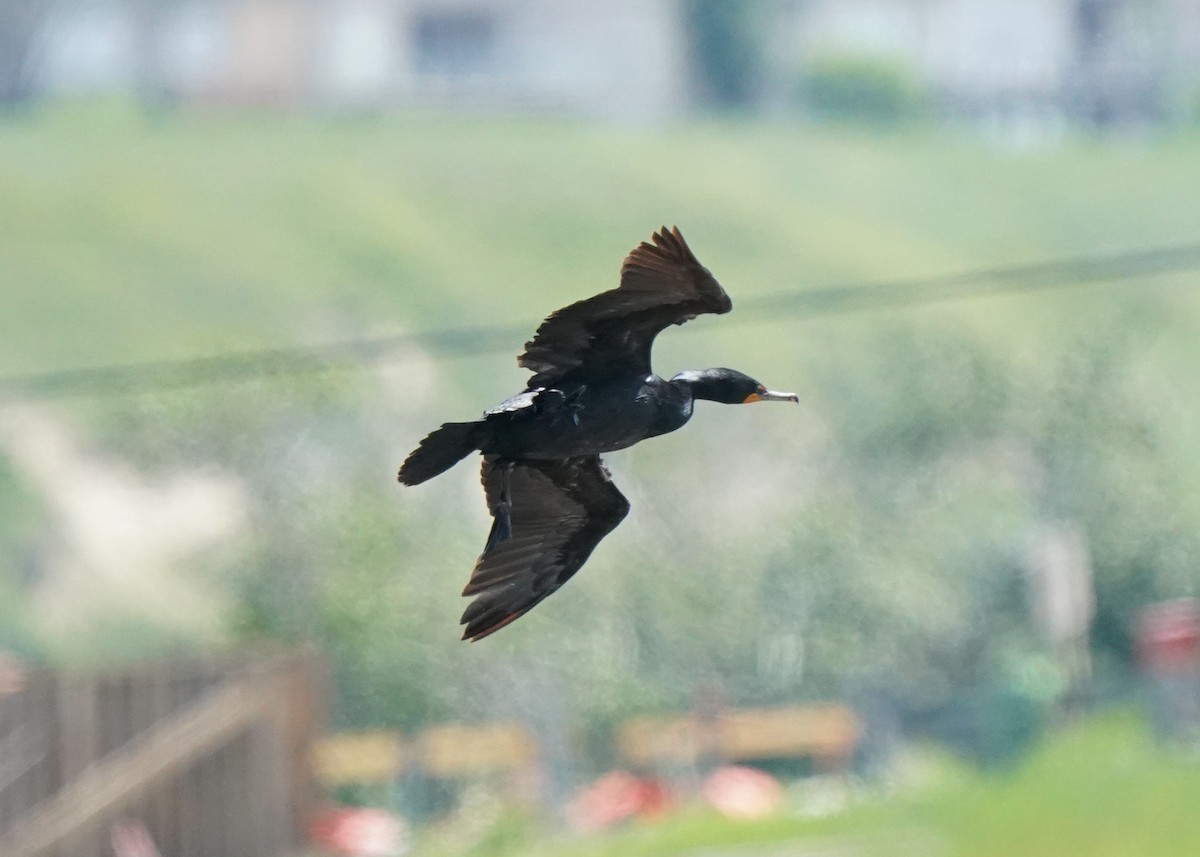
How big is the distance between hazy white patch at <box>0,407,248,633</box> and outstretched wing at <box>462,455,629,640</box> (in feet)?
76.3

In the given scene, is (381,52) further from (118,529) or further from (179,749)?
(179,749)

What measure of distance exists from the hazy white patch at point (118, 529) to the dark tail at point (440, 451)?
24595 mm

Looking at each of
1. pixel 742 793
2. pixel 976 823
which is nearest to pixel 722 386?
pixel 742 793

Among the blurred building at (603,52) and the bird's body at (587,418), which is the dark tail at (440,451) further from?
the blurred building at (603,52)

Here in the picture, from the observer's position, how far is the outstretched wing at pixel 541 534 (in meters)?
9.59

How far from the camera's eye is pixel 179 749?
1553cm

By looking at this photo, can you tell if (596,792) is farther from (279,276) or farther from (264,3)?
(264,3)

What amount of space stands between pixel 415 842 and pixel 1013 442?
45.8 feet

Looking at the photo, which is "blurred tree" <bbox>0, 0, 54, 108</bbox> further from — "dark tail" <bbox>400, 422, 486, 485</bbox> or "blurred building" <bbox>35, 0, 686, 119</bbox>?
"dark tail" <bbox>400, 422, 486, 485</bbox>

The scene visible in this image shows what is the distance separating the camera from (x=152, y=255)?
51188mm

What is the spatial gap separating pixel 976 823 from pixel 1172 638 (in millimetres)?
2979

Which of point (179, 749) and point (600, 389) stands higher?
point (600, 389)

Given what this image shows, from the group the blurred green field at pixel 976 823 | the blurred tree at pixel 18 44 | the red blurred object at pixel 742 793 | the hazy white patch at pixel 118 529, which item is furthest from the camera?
the blurred tree at pixel 18 44

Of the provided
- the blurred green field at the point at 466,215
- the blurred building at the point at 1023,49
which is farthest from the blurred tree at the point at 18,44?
the blurred building at the point at 1023,49
